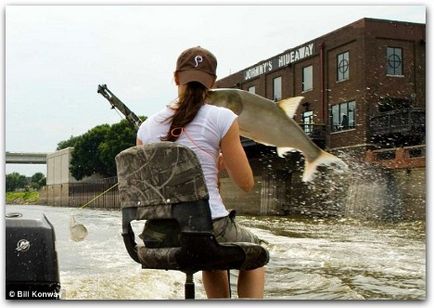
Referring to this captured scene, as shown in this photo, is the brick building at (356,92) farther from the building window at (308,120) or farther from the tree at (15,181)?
the tree at (15,181)

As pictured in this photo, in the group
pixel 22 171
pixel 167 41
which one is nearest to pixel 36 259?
pixel 22 171

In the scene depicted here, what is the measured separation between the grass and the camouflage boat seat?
3.41 ft

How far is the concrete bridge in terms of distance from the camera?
7.63 feet

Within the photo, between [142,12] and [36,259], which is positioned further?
[142,12]

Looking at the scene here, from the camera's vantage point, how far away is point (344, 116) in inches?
100

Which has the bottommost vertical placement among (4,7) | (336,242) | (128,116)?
(336,242)

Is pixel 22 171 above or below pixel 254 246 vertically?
above

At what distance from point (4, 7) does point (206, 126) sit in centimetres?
142

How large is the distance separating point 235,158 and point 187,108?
157 mm

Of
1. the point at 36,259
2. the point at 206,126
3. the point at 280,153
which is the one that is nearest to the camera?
the point at 206,126

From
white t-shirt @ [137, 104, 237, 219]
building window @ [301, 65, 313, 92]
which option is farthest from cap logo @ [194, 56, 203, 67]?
building window @ [301, 65, 313, 92]

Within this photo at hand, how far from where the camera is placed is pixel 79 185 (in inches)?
97.9

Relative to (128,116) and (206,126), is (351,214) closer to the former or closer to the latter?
(128,116)

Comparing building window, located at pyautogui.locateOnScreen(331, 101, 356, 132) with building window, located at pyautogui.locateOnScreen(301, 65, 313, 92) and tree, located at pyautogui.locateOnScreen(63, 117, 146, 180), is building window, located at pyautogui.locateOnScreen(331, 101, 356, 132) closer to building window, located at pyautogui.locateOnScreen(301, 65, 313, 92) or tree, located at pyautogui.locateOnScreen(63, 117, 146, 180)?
building window, located at pyautogui.locateOnScreen(301, 65, 313, 92)
